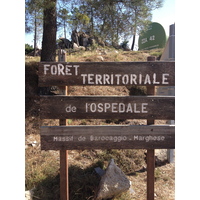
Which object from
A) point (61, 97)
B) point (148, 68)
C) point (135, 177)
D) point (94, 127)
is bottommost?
point (135, 177)

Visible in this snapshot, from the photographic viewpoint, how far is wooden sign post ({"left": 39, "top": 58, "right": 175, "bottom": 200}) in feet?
8.55

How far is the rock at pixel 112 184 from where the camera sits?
3.00m

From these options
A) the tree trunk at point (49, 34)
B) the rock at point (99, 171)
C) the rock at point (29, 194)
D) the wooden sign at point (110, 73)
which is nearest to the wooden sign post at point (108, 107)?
the wooden sign at point (110, 73)

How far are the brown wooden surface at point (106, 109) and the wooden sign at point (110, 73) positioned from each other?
0.61 ft

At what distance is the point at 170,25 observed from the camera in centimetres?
420

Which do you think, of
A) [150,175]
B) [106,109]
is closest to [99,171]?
[150,175]

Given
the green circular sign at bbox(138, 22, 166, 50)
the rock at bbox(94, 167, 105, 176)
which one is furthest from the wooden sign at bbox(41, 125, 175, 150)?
the green circular sign at bbox(138, 22, 166, 50)

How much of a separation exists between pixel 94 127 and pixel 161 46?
9.64 m

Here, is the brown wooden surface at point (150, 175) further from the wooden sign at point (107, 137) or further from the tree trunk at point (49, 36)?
the tree trunk at point (49, 36)

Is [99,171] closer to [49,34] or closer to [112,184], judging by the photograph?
[112,184]

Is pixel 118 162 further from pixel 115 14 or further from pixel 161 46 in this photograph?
pixel 161 46

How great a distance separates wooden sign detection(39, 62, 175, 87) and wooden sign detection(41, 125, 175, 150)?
1.83 feet

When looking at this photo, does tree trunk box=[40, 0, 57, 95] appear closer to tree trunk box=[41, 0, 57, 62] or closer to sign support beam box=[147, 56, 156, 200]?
tree trunk box=[41, 0, 57, 62]

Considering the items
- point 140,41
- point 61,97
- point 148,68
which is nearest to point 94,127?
point 61,97
